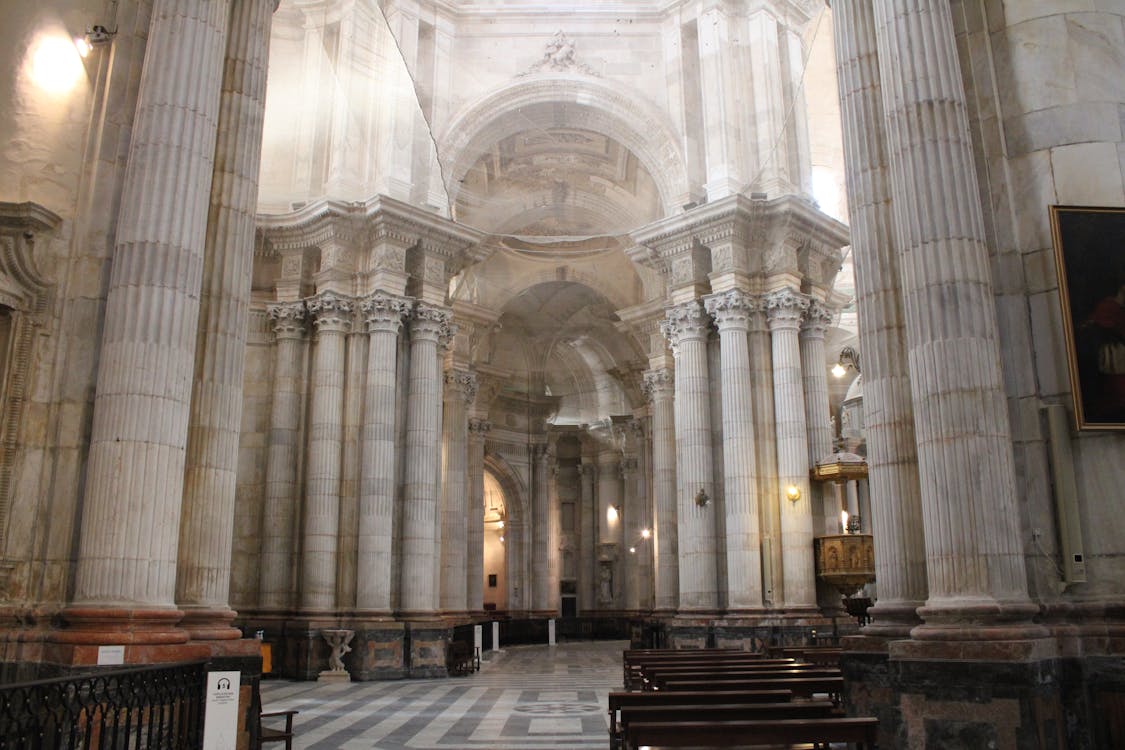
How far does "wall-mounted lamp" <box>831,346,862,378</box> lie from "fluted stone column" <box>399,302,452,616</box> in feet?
53.9

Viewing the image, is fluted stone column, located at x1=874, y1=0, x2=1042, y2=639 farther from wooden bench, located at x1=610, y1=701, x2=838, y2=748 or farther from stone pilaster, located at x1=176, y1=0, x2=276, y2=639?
stone pilaster, located at x1=176, y1=0, x2=276, y2=639

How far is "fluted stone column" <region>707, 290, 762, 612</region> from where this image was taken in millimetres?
18719

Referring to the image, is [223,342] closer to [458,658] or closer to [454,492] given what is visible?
[458,658]

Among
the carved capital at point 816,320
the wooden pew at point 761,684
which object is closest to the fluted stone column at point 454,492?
the carved capital at point 816,320

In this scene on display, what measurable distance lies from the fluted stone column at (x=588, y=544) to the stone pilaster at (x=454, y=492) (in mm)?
13426

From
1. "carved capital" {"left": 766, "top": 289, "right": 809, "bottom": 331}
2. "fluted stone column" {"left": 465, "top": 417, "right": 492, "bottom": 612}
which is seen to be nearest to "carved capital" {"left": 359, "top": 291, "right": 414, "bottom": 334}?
"carved capital" {"left": 766, "top": 289, "right": 809, "bottom": 331}

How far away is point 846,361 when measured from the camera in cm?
3212

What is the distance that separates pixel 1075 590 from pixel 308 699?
36.9 feet

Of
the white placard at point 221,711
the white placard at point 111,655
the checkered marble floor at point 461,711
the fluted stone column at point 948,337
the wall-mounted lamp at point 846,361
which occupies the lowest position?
the checkered marble floor at point 461,711

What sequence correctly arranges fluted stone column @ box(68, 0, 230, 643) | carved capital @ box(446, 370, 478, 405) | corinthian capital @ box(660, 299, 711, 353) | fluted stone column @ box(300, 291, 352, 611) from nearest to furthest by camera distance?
fluted stone column @ box(68, 0, 230, 643), fluted stone column @ box(300, 291, 352, 611), corinthian capital @ box(660, 299, 711, 353), carved capital @ box(446, 370, 478, 405)

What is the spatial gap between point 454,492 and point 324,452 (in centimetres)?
768

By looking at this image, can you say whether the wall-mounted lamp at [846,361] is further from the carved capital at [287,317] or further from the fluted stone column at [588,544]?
the carved capital at [287,317]

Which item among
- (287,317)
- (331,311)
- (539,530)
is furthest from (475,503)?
(331,311)

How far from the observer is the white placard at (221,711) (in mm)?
6699
